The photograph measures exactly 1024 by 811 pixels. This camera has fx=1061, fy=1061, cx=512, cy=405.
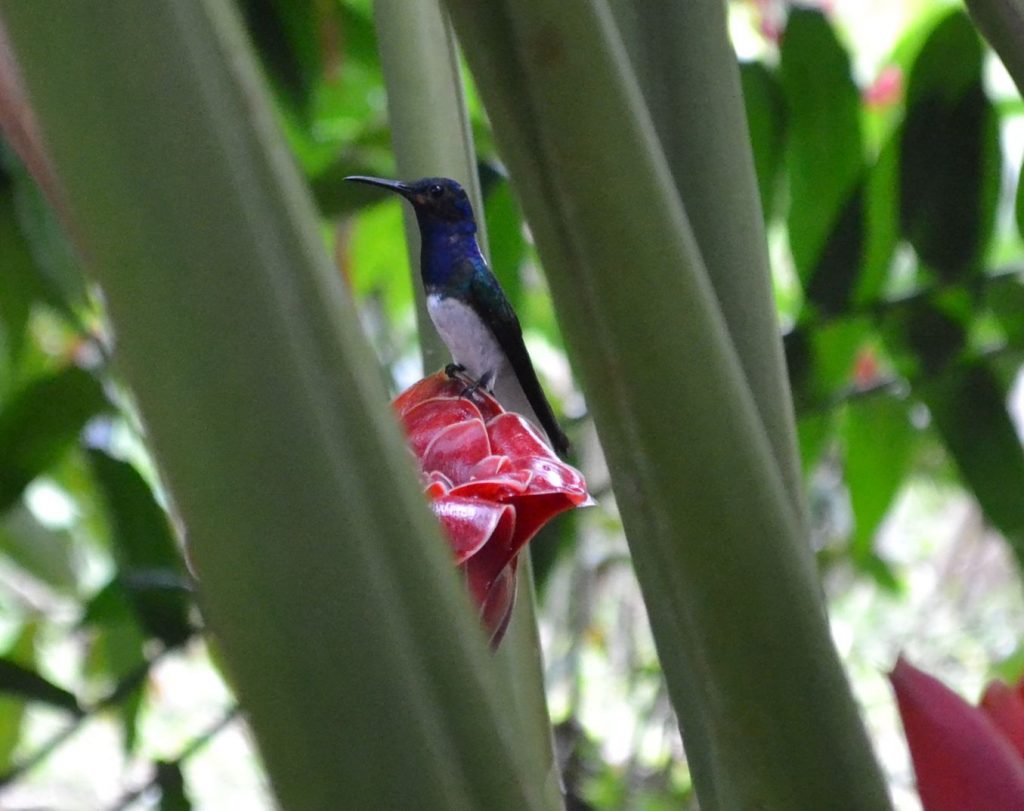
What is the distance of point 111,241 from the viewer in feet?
0.40

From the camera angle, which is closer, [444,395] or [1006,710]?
[1006,710]

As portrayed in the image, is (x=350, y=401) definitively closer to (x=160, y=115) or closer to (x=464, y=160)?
(x=160, y=115)

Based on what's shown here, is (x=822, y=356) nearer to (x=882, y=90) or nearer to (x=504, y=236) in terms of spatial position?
(x=504, y=236)

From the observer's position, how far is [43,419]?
0.61 metres

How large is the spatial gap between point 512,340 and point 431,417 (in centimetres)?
5

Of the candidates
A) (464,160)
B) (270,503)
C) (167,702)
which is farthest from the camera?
(167,702)

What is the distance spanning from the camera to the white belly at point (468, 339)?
1.09 feet

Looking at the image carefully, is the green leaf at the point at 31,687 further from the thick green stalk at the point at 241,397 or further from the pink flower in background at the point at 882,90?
the pink flower in background at the point at 882,90

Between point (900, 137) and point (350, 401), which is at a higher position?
point (350, 401)

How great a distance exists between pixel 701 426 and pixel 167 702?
156 cm

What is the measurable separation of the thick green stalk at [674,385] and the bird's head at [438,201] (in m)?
0.16

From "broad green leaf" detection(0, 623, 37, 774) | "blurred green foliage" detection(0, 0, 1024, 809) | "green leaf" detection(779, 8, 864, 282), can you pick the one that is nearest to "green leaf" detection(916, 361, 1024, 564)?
"blurred green foliage" detection(0, 0, 1024, 809)

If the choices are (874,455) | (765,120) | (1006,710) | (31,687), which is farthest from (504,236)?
(1006,710)

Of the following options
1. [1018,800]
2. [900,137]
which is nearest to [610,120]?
[1018,800]
